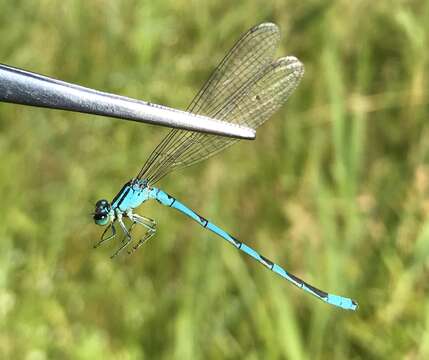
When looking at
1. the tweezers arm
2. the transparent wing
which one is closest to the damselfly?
the transparent wing

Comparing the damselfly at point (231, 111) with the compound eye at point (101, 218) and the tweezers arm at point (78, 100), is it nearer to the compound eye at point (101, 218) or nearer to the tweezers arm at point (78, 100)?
the compound eye at point (101, 218)

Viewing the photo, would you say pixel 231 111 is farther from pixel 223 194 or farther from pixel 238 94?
pixel 223 194

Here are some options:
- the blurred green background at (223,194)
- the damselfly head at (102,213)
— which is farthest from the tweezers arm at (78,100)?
the blurred green background at (223,194)

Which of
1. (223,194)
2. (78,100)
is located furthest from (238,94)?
(223,194)

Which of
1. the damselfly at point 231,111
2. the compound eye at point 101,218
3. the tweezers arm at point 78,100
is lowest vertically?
the tweezers arm at point 78,100

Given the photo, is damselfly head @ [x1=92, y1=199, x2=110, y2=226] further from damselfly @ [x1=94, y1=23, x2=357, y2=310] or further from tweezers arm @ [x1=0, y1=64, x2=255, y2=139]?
tweezers arm @ [x1=0, y1=64, x2=255, y2=139]

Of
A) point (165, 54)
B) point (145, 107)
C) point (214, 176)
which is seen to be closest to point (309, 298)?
point (214, 176)

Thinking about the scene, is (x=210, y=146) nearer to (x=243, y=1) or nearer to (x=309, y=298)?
(x=309, y=298)
